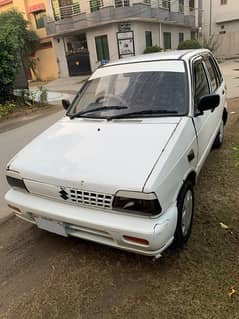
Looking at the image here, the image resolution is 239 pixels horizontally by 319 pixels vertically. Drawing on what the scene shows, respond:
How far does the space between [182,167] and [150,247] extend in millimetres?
783

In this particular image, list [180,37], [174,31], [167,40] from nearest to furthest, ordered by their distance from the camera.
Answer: [167,40] → [174,31] → [180,37]

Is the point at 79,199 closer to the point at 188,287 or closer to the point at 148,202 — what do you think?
the point at 148,202

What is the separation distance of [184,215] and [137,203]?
2.37 feet

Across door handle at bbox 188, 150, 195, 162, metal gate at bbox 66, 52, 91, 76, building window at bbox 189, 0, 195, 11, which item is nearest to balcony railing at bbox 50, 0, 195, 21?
metal gate at bbox 66, 52, 91, 76

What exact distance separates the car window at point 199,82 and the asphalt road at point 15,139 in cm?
291

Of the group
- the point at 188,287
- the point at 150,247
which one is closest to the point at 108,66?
the point at 150,247

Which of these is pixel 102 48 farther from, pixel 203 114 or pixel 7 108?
pixel 203 114

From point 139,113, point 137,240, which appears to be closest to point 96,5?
point 139,113

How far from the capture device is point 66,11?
2345 cm

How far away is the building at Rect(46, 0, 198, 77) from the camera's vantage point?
70.6 ft

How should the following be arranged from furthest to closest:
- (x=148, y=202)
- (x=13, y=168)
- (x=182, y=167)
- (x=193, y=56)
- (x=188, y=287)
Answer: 1. (x=193, y=56)
2. (x=13, y=168)
3. (x=182, y=167)
4. (x=188, y=287)
5. (x=148, y=202)

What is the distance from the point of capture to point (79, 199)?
7.83 ft

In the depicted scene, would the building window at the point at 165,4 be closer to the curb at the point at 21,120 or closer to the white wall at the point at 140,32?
the white wall at the point at 140,32

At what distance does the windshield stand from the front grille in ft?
3.66
